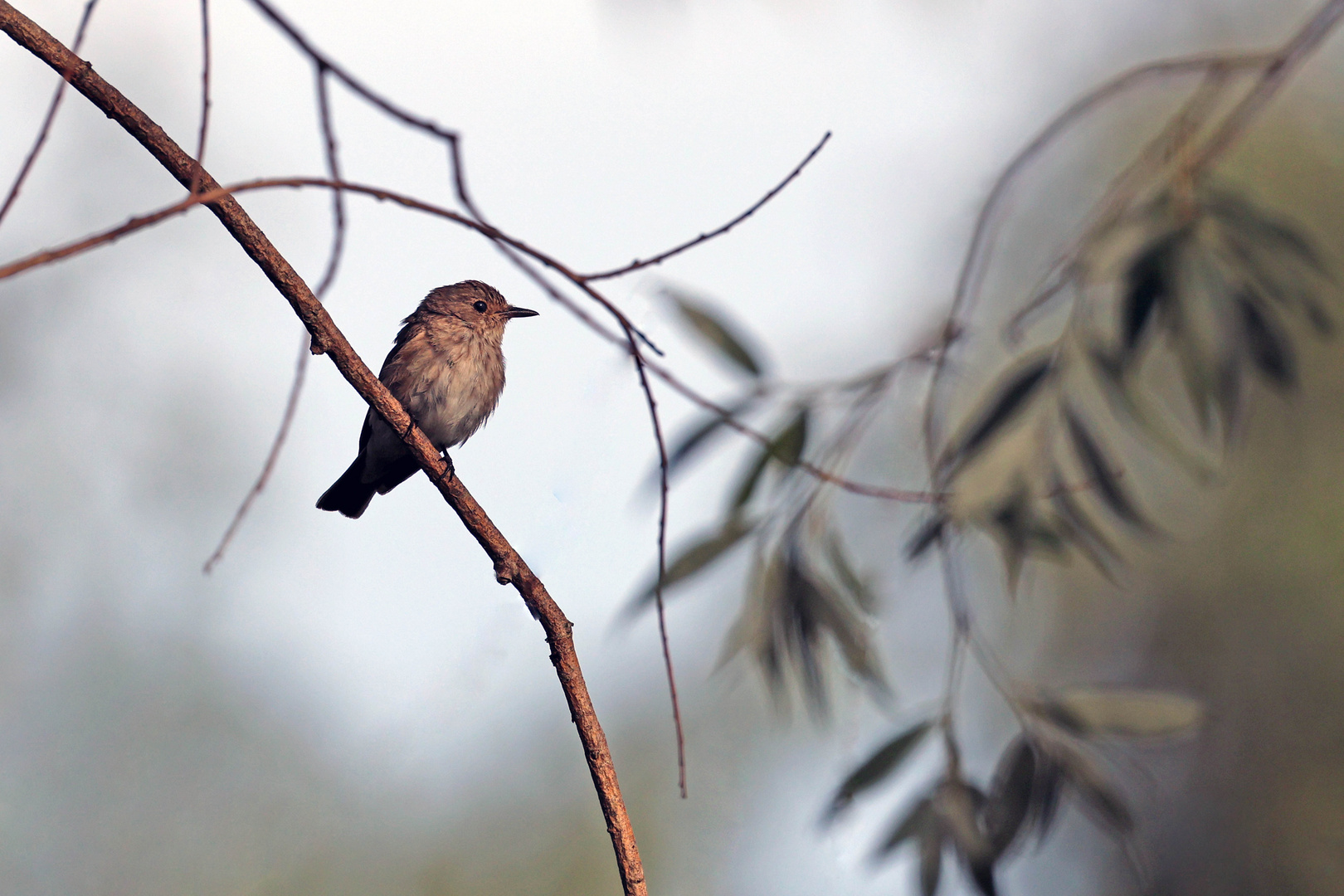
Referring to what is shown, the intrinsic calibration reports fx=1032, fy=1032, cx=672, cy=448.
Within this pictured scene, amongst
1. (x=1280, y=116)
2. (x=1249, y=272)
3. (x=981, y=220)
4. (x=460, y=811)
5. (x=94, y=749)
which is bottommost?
(x=1249, y=272)

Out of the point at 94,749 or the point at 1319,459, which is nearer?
the point at 1319,459

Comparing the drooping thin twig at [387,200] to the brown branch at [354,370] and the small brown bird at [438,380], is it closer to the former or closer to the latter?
the brown branch at [354,370]

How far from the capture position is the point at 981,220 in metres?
2.15

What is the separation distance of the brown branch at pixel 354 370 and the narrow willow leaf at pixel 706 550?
83 centimetres

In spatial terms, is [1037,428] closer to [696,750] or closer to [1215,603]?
[1215,603]

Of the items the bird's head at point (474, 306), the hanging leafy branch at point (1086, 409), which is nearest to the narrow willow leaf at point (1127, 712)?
the hanging leafy branch at point (1086, 409)

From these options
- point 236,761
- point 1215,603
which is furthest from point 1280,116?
point 236,761

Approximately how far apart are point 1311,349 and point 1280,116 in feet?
8.91

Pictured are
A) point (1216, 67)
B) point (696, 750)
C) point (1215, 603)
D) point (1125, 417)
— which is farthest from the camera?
point (696, 750)

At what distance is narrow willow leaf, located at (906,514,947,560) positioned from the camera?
2.40 m

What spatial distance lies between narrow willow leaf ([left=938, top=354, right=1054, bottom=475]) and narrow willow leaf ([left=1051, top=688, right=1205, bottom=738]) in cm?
71

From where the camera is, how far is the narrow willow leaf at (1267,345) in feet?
7.54

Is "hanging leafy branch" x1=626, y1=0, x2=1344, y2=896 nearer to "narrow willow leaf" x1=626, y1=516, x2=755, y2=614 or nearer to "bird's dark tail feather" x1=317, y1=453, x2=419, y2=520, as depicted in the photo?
"narrow willow leaf" x1=626, y1=516, x2=755, y2=614

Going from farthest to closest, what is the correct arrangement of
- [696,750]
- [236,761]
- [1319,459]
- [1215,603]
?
[236,761] < [696,750] < [1215,603] < [1319,459]
